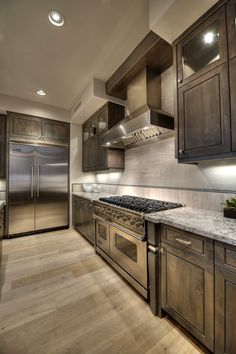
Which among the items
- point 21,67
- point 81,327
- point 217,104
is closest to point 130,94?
point 217,104

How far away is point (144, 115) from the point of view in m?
1.85

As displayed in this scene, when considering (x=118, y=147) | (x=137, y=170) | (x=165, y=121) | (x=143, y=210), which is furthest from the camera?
(x=118, y=147)

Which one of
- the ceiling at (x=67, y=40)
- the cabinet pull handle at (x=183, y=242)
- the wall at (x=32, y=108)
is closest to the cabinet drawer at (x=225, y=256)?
the cabinet pull handle at (x=183, y=242)

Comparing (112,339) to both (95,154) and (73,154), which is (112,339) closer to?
(95,154)

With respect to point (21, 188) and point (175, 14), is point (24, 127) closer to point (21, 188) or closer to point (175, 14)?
point (21, 188)

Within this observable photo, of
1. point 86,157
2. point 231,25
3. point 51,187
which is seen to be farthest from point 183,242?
point 51,187

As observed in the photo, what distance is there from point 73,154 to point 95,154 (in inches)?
40.2

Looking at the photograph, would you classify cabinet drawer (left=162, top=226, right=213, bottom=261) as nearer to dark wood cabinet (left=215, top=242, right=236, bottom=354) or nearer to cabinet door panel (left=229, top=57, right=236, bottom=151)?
dark wood cabinet (left=215, top=242, right=236, bottom=354)

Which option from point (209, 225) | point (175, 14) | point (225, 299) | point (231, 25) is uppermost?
point (175, 14)

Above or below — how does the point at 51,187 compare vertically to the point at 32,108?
below

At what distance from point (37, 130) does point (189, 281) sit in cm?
397

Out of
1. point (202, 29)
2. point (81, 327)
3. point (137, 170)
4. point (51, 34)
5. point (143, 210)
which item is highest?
point (51, 34)

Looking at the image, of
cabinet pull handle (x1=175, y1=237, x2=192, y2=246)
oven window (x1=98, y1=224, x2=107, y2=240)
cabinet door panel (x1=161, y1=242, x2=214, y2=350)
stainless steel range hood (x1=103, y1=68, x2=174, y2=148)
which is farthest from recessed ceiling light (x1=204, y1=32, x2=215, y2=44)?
oven window (x1=98, y1=224, x2=107, y2=240)

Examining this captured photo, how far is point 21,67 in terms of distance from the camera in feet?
8.19
